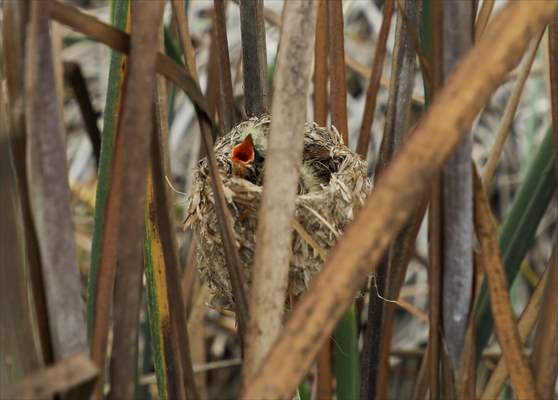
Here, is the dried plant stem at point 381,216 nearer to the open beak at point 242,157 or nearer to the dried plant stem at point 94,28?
the dried plant stem at point 94,28

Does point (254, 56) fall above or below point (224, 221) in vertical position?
above

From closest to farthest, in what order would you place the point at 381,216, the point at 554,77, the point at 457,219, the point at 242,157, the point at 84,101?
1. the point at 381,216
2. the point at 457,219
3. the point at 554,77
4. the point at 84,101
5. the point at 242,157

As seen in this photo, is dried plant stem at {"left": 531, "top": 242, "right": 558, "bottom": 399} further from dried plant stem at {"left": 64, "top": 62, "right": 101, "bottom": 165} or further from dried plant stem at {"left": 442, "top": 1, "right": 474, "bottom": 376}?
dried plant stem at {"left": 64, "top": 62, "right": 101, "bottom": 165}

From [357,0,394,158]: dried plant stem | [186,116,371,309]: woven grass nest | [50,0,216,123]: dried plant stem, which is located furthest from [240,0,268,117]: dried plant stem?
[50,0,216,123]: dried plant stem

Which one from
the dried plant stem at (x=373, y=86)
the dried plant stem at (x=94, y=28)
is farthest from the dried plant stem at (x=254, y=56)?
the dried plant stem at (x=94, y=28)

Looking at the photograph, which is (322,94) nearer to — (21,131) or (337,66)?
(337,66)

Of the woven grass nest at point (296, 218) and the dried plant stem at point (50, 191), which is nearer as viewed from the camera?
the dried plant stem at point (50, 191)

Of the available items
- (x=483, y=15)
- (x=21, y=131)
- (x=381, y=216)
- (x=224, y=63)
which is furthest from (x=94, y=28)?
(x=483, y=15)
